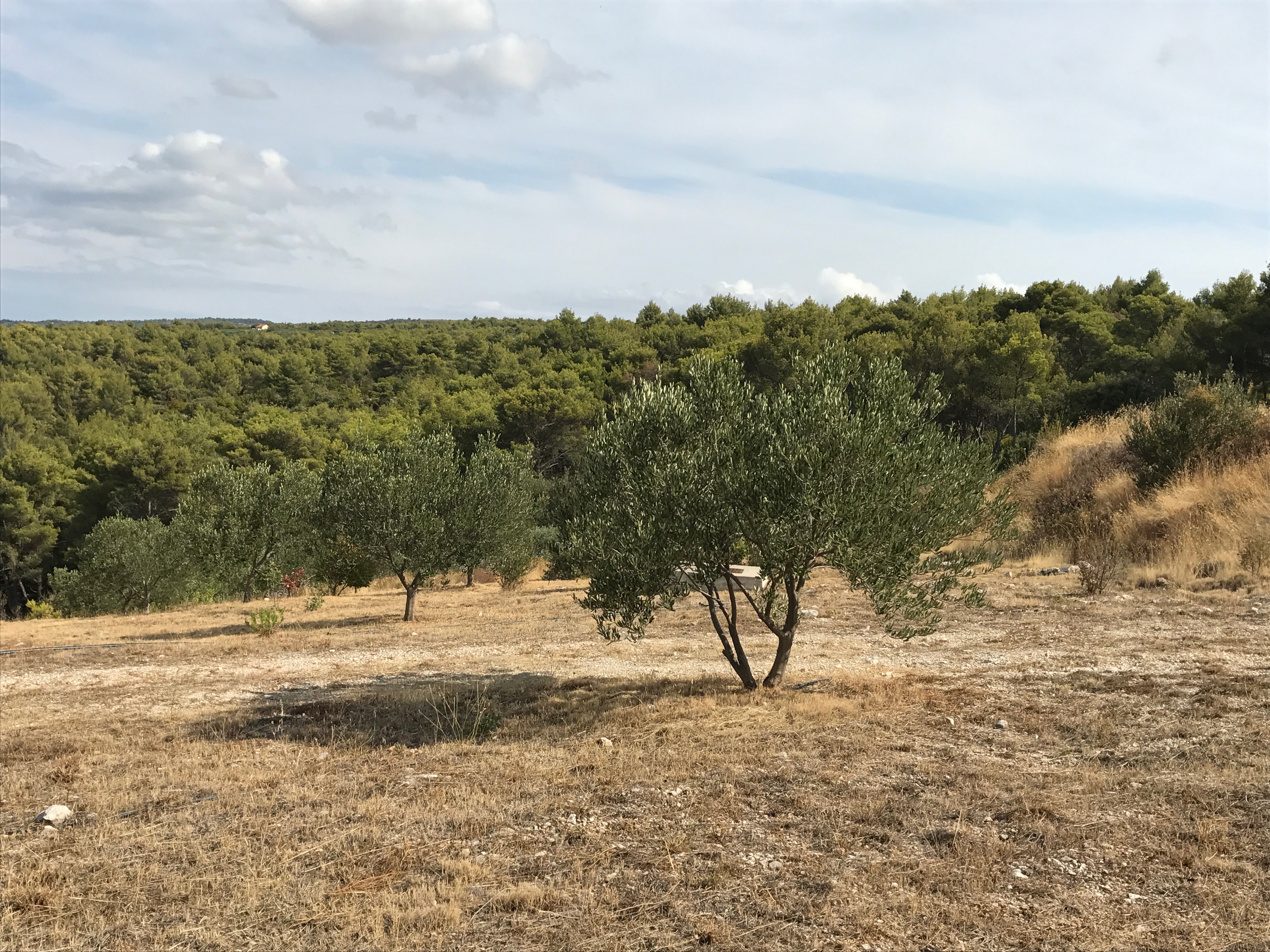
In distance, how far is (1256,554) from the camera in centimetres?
1653

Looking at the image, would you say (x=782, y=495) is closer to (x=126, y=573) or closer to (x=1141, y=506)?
(x=1141, y=506)

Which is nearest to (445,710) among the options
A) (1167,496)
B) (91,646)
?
(91,646)

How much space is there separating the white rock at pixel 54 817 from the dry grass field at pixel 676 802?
11 centimetres

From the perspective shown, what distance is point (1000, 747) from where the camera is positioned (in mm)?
8164

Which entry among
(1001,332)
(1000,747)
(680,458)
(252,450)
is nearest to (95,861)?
(680,458)

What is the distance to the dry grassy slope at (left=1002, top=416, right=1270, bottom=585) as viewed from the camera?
57.2 feet

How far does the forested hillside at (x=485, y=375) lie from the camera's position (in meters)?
36.4

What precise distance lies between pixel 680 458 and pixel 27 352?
3225 inches

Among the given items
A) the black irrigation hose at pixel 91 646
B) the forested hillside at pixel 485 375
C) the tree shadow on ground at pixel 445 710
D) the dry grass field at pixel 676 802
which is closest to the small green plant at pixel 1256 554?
the dry grass field at pixel 676 802

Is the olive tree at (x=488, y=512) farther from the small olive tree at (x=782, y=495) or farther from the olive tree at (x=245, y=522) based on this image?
the small olive tree at (x=782, y=495)

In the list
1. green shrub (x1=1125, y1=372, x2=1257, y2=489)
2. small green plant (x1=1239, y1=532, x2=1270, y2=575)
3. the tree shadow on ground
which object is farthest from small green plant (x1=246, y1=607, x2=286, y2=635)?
green shrub (x1=1125, y1=372, x2=1257, y2=489)

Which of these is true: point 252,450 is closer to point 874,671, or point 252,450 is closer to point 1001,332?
point 1001,332

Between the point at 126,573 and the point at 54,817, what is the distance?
31.3 m

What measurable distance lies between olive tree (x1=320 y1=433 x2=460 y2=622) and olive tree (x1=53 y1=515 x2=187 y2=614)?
57.6 ft
